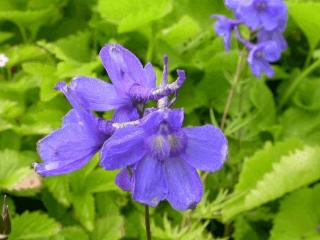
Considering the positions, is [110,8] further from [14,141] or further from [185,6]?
[14,141]

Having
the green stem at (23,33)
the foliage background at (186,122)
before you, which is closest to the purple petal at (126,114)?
the foliage background at (186,122)

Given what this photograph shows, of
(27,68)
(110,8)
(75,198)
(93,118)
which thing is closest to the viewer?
(93,118)

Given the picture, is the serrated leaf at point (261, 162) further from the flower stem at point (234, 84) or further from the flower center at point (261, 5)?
the flower center at point (261, 5)

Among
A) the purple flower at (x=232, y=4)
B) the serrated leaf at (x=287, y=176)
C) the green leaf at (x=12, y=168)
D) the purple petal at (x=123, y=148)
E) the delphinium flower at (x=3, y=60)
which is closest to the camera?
the purple petal at (x=123, y=148)

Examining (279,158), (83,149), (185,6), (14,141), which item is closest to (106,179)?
(14,141)

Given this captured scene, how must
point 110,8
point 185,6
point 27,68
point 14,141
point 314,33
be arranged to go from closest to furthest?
point 14,141 → point 27,68 → point 110,8 → point 314,33 → point 185,6
